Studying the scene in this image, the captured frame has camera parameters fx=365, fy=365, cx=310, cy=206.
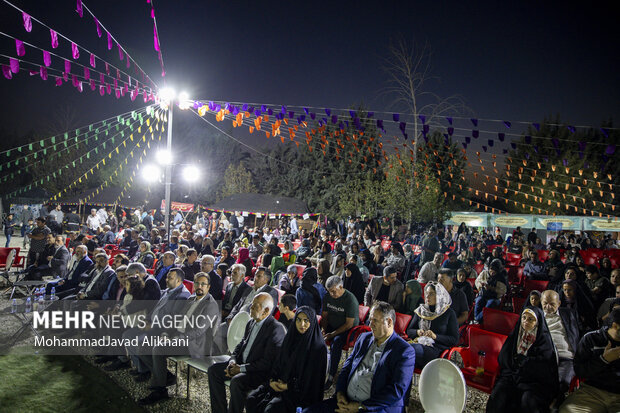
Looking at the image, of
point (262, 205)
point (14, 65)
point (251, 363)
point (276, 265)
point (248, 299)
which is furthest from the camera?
point (262, 205)

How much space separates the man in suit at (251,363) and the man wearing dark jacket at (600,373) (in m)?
2.66

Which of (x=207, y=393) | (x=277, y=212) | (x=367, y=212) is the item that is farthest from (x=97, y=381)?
(x=367, y=212)

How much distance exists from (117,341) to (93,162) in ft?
134

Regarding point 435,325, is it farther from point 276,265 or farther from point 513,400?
point 276,265

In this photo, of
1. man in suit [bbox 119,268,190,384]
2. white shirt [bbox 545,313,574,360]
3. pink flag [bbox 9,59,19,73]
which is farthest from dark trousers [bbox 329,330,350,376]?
pink flag [bbox 9,59,19,73]

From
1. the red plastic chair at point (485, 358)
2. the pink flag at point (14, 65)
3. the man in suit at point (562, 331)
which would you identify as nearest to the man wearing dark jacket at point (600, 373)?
the man in suit at point (562, 331)

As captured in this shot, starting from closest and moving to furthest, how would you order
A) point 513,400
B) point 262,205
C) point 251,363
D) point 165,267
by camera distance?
point 513,400 < point 251,363 < point 165,267 < point 262,205

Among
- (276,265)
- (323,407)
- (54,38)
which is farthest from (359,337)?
(54,38)

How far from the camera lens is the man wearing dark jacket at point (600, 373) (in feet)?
9.90

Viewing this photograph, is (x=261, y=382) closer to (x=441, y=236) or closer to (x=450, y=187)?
(x=441, y=236)

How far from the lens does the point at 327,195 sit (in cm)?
3678

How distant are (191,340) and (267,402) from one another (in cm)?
144

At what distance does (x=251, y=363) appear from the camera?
147 inches

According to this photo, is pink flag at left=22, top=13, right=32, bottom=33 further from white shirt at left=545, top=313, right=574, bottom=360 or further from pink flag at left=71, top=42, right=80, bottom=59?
white shirt at left=545, top=313, right=574, bottom=360
